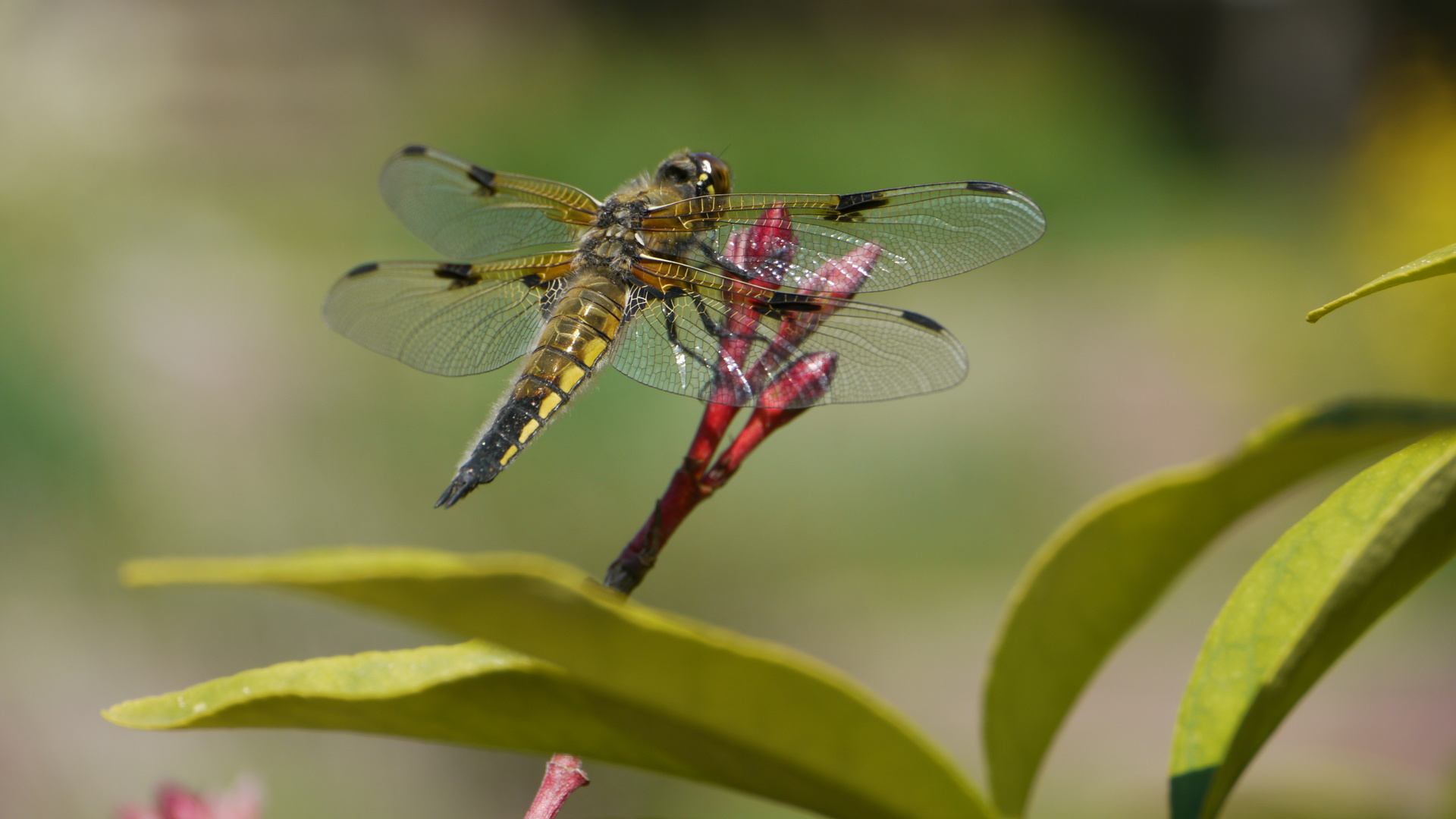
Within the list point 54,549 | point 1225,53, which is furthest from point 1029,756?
point 1225,53

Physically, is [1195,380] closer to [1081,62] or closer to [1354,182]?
[1354,182]

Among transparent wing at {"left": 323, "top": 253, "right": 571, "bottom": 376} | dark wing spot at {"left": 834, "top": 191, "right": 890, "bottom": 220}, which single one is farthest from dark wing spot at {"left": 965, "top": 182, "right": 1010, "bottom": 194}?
transparent wing at {"left": 323, "top": 253, "right": 571, "bottom": 376}

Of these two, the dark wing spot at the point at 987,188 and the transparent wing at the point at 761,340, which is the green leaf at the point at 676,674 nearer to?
the transparent wing at the point at 761,340

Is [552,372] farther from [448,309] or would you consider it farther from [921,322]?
[921,322]

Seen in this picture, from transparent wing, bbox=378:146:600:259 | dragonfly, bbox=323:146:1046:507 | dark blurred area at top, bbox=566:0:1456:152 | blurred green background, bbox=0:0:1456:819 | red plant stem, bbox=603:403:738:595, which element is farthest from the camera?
dark blurred area at top, bbox=566:0:1456:152

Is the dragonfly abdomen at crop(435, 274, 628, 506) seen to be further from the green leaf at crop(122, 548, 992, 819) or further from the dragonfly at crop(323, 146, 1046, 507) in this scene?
the green leaf at crop(122, 548, 992, 819)

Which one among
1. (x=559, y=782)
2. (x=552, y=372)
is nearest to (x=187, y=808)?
(x=559, y=782)

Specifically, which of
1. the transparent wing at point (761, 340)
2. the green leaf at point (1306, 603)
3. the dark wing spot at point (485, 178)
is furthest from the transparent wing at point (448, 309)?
the green leaf at point (1306, 603)
